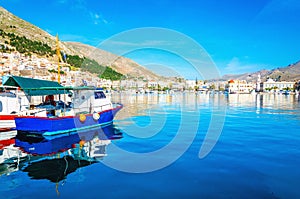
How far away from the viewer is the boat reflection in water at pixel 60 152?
8902mm

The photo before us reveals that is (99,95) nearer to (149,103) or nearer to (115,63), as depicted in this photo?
(149,103)

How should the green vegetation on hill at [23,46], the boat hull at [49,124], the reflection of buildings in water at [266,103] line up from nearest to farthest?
1. the boat hull at [49,124]
2. the reflection of buildings in water at [266,103]
3. the green vegetation on hill at [23,46]

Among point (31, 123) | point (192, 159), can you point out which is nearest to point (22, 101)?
point (31, 123)

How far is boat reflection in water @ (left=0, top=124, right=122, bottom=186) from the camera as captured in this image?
8902 mm

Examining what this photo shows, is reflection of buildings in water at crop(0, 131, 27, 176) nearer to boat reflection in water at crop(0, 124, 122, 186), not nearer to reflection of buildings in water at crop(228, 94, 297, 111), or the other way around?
boat reflection in water at crop(0, 124, 122, 186)

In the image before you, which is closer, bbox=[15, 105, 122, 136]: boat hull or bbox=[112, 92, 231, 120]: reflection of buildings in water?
bbox=[15, 105, 122, 136]: boat hull

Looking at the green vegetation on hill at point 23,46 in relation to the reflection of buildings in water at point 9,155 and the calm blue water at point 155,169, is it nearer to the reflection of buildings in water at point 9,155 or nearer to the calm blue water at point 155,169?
the reflection of buildings in water at point 9,155

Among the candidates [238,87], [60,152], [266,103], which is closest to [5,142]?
[60,152]

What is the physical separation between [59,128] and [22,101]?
9.63 metres

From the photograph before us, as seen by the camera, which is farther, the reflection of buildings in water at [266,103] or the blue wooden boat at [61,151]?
the reflection of buildings in water at [266,103]

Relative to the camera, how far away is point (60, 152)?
11492mm

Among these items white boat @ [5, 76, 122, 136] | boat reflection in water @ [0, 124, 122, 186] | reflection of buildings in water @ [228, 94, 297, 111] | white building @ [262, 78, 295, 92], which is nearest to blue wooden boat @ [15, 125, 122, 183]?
boat reflection in water @ [0, 124, 122, 186]

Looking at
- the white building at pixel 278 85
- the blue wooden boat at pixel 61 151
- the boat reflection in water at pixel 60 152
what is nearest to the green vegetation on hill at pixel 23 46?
the blue wooden boat at pixel 61 151

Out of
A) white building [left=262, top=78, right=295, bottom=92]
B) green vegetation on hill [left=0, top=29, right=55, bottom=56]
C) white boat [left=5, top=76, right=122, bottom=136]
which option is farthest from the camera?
white building [left=262, top=78, right=295, bottom=92]
